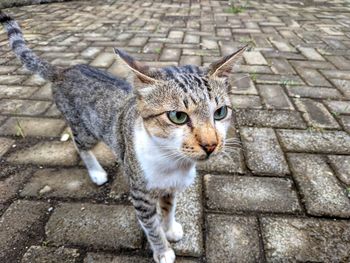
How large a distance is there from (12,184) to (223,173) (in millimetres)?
1734

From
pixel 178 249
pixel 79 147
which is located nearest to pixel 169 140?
pixel 178 249

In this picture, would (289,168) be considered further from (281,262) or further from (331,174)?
(281,262)

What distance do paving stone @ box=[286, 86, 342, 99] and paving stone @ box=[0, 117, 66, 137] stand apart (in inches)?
107

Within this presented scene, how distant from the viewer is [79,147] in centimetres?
273

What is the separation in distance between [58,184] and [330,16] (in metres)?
6.86

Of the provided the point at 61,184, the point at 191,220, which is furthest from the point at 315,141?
the point at 61,184

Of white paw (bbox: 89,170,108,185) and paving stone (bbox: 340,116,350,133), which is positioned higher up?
white paw (bbox: 89,170,108,185)

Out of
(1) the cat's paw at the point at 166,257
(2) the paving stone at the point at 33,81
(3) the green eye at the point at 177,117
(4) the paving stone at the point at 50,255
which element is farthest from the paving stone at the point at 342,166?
(2) the paving stone at the point at 33,81

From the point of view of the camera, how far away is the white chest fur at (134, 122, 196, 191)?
5.94 ft

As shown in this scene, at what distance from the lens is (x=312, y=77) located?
4328 millimetres

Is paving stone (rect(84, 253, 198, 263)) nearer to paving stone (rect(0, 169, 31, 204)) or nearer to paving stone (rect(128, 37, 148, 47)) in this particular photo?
paving stone (rect(0, 169, 31, 204))

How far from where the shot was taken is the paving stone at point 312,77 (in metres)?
4.18

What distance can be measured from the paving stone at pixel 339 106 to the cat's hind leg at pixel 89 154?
2589 mm

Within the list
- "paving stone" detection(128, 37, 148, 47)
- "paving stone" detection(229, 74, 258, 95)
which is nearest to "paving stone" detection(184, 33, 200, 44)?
"paving stone" detection(128, 37, 148, 47)
